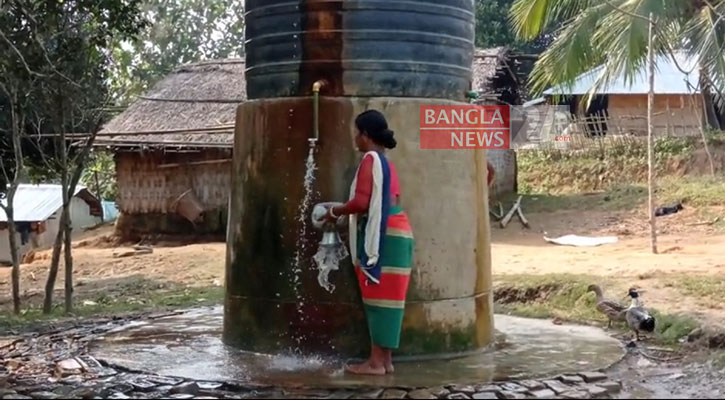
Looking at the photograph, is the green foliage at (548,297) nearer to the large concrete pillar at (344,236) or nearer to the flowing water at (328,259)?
the large concrete pillar at (344,236)

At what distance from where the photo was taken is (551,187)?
22.2 meters

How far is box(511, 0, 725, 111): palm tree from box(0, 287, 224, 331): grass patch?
24.8ft

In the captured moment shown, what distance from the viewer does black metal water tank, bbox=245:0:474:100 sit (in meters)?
5.68

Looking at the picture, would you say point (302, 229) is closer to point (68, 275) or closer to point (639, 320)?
point (639, 320)

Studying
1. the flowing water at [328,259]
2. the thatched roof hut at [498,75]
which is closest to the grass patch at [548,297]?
the flowing water at [328,259]

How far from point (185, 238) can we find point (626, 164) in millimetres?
10517

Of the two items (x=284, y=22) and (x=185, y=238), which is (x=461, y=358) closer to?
(x=284, y=22)

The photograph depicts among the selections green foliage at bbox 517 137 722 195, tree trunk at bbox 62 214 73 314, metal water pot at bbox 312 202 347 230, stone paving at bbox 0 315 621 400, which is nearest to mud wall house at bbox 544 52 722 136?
green foliage at bbox 517 137 722 195

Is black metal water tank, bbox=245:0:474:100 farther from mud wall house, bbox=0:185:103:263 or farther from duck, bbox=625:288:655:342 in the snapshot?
mud wall house, bbox=0:185:103:263

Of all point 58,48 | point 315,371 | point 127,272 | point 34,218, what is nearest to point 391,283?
point 315,371

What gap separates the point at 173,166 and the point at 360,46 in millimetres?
13760

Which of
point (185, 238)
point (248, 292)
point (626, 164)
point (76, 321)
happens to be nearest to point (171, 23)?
point (185, 238)

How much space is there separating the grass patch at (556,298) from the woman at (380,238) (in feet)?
8.63

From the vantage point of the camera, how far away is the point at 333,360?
18.3ft
